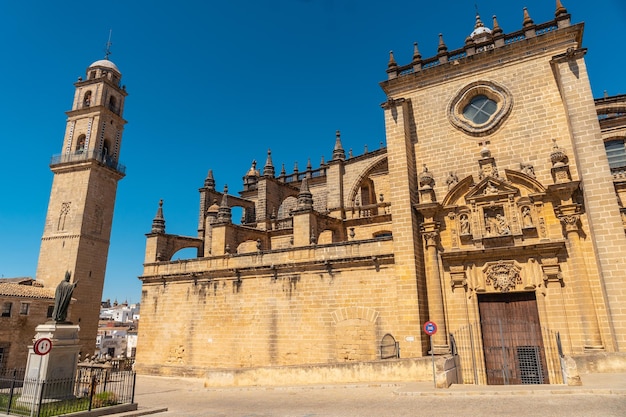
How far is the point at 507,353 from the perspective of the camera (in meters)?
12.8

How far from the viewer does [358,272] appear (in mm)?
15570

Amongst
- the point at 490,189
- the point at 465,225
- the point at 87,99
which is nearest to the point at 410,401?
the point at 465,225

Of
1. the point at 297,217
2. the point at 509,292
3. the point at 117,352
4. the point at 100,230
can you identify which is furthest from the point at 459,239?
the point at 117,352

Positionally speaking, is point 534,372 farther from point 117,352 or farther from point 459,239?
point 117,352

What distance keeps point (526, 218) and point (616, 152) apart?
9865 millimetres

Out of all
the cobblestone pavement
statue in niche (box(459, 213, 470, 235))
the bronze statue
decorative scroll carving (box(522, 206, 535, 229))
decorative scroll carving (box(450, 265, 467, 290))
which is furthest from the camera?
statue in niche (box(459, 213, 470, 235))

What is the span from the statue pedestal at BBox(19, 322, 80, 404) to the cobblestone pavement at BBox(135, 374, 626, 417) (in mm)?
2289

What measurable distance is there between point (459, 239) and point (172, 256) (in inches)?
623

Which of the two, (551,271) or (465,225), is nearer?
(551,271)

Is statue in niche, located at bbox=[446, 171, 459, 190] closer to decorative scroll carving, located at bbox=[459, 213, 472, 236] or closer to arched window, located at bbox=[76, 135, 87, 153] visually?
decorative scroll carving, located at bbox=[459, 213, 472, 236]

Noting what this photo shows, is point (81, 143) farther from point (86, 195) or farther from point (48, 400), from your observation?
point (48, 400)

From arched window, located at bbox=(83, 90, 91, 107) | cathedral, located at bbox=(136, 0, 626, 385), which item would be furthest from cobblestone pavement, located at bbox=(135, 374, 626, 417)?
arched window, located at bbox=(83, 90, 91, 107)

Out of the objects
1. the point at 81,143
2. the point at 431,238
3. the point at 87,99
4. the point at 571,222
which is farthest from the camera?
the point at 87,99

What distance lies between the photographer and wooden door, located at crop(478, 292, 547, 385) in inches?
488
